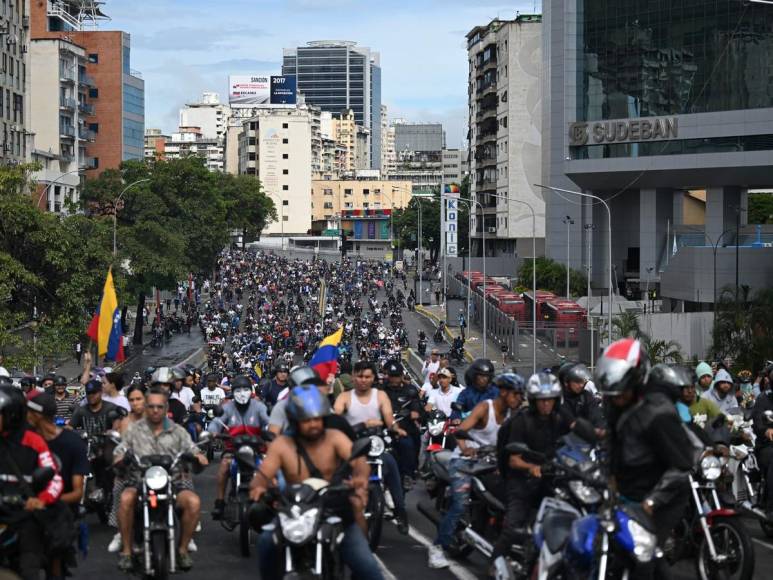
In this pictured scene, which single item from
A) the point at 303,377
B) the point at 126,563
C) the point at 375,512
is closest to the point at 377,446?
the point at 375,512

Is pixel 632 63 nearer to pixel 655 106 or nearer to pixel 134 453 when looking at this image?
pixel 655 106

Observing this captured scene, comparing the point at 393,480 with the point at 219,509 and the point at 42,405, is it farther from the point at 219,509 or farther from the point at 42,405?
the point at 42,405

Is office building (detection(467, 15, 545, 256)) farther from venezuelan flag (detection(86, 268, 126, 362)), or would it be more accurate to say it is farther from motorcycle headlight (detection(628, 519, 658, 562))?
motorcycle headlight (detection(628, 519, 658, 562))

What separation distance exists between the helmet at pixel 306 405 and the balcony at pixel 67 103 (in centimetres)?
8927

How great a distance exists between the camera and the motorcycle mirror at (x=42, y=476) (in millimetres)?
8266

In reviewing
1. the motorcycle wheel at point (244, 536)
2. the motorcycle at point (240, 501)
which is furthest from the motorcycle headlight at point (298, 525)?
the motorcycle wheel at point (244, 536)

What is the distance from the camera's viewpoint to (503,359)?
58906 millimetres

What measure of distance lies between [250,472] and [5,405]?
5105mm

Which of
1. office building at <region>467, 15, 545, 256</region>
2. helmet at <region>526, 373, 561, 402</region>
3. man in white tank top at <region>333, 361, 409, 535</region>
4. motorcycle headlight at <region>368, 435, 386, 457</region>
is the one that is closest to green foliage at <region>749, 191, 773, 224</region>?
office building at <region>467, 15, 545, 256</region>

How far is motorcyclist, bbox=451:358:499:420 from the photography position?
13164 millimetres

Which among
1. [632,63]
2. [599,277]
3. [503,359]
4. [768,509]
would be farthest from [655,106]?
[768,509]

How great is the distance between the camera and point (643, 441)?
7340mm

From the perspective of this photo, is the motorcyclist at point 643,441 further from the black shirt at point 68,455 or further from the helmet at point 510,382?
the black shirt at point 68,455

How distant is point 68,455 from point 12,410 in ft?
3.55
